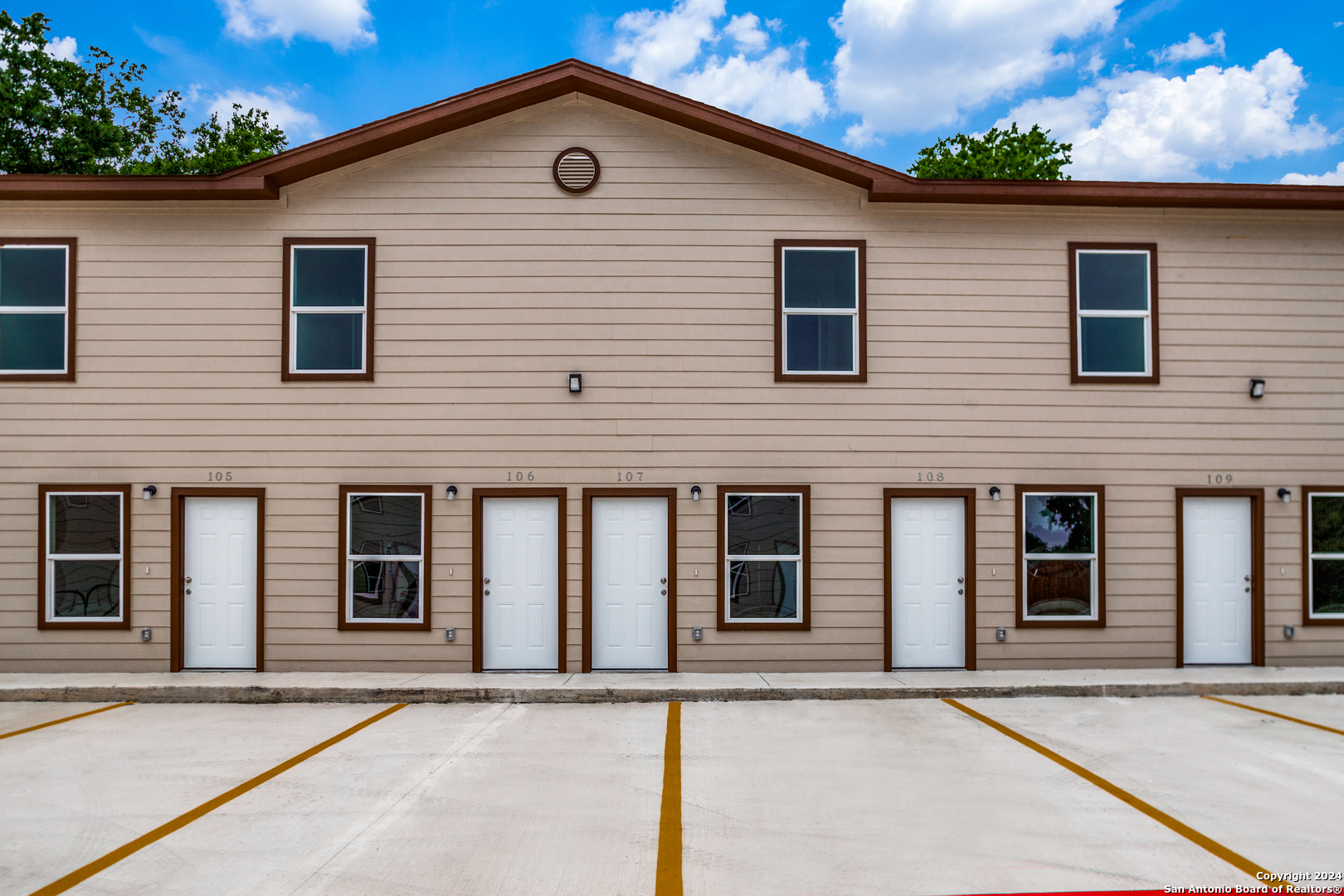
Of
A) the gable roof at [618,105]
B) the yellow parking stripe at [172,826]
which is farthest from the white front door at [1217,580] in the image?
the yellow parking stripe at [172,826]

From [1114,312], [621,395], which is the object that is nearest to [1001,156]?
[1114,312]

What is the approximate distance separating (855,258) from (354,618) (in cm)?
696

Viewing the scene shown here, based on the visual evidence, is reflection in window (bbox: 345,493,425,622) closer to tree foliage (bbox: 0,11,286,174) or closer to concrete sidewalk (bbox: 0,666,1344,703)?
concrete sidewalk (bbox: 0,666,1344,703)

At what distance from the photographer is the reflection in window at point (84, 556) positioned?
27.2ft

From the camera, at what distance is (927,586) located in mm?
8523

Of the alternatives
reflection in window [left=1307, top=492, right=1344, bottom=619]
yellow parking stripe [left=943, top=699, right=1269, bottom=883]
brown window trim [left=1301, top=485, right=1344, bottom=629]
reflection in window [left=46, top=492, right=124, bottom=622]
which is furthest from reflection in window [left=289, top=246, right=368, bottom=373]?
reflection in window [left=1307, top=492, right=1344, bottom=619]

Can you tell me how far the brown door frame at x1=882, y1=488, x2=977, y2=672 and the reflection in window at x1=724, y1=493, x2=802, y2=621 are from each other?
969 mm

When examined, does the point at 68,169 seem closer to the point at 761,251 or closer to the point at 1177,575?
the point at 761,251

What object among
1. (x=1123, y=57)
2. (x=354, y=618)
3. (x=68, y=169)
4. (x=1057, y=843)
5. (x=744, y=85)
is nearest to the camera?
(x=1057, y=843)

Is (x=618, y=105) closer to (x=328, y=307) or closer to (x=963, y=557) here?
(x=328, y=307)

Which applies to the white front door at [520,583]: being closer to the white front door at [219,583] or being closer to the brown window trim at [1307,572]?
the white front door at [219,583]

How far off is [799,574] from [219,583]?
6.50 metres

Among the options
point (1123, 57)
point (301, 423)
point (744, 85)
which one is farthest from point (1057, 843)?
point (744, 85)

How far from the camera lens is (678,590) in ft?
27.5
